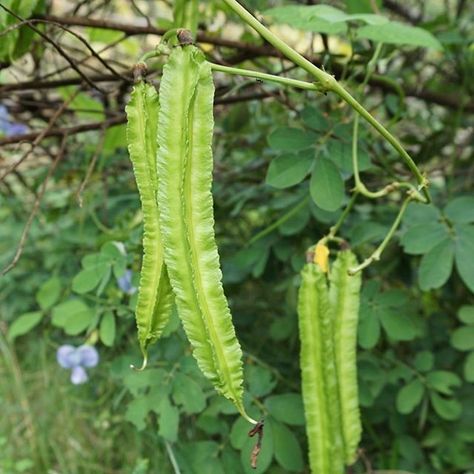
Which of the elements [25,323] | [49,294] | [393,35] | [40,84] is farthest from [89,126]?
[393,35]

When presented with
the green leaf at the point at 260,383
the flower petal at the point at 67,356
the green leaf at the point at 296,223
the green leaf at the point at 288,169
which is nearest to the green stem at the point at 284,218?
the green leaf at the point at 296,223

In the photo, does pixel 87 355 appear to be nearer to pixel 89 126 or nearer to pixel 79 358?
pixel 79 358

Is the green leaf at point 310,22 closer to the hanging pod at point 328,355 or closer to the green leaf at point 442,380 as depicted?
the hanging pod at point 328,355

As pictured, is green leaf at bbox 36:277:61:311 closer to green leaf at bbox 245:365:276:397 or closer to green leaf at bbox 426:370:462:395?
green leaf at bbox 245:365:276:397

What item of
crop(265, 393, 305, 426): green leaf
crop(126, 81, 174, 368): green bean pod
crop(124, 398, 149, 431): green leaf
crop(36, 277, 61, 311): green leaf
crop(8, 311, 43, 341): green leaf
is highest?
crop(126, 81, 174, 368): green bean pod

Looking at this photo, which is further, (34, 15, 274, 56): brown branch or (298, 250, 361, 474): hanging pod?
(34, 15, 274, 56): brown branch

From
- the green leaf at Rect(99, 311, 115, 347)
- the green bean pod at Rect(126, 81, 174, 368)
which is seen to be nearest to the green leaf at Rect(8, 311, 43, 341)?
the green leaf at Rect(99, 311, 115, 347)
